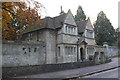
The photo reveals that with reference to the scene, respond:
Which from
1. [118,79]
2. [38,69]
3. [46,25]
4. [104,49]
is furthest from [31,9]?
[104,49]

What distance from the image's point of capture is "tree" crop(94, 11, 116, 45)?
47.5 m

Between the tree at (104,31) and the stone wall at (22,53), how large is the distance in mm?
30183

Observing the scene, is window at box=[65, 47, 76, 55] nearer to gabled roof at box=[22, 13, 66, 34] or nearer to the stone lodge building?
the stone lodge building

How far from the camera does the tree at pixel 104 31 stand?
47.5 m

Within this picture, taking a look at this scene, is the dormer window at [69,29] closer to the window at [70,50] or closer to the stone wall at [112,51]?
the window at [70,50]

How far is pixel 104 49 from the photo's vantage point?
124 ft

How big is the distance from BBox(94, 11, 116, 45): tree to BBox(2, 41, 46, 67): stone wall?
30.2 m

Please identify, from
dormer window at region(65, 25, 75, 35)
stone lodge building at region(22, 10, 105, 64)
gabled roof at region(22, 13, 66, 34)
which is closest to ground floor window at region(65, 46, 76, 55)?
stone lodge building at region(22, 10, 105, 64)

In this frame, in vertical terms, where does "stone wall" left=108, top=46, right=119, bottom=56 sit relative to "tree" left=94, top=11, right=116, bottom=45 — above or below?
below

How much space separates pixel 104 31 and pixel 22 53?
35.3 m

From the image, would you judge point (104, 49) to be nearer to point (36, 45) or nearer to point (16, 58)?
point (36, 45)

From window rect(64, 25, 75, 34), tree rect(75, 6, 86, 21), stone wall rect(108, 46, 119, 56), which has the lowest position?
stone wall rect(108, 46, 119, 56)

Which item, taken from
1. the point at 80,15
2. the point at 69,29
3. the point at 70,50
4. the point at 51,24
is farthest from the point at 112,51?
the point at 51,24

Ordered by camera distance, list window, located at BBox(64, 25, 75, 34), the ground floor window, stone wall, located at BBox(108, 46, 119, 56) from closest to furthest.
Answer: the ground floor window → window, located at BBox(64, 25, 75, 34) → stone wall, located at BBox(108, 46, 119, 56)
